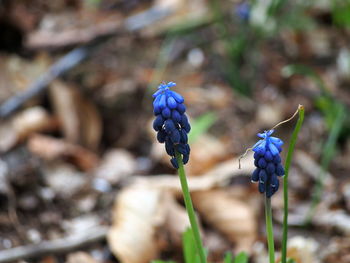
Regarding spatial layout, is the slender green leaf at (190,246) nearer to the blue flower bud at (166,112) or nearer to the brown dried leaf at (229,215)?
the blue flower bud at (166,112)

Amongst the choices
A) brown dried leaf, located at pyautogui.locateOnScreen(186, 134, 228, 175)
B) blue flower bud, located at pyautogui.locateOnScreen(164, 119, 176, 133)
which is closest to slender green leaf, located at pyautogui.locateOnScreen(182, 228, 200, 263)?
blue flower bud, located at pyautogui.locateOnScreen(164, 119, 176, 133)

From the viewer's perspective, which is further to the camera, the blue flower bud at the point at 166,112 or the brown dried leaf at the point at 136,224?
the brown dried leaf at the point at 136,224

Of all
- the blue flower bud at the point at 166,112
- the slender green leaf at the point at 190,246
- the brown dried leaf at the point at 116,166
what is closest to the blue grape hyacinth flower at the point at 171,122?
the blue flower bud at the point at 166,112

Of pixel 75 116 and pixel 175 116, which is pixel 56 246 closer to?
pixel 175 116

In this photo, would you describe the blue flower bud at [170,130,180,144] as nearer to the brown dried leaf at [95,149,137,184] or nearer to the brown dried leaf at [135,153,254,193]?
the brown dried leaf at [135,153,254,193]

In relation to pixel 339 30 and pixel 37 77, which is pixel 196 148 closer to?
pixel 37 77

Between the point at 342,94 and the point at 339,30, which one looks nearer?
the point at 342,94

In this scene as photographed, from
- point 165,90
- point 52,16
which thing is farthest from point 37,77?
point 165,90
